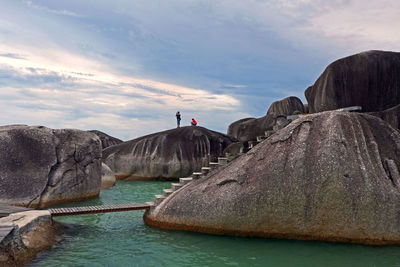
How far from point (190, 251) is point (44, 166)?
1154 cm

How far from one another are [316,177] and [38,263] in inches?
358

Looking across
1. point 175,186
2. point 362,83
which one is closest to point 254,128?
point 362,83

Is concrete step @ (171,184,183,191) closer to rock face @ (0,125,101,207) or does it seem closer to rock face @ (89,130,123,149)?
rock face @ (0,125,101,207)

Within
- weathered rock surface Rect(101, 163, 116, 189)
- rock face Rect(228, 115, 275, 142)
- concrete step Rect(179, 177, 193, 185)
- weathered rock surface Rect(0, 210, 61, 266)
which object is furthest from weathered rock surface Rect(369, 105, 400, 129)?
weathered rock surface Rect(101, 163, 116, 189)

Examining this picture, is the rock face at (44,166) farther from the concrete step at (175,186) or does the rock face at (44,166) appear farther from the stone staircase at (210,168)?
the concrete step at (175,186)

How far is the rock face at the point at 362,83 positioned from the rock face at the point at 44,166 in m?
14.8

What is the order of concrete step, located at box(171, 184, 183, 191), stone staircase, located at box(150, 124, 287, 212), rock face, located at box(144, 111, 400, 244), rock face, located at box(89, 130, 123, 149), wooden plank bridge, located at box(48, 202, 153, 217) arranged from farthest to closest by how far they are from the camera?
rock face, located at box(89, 130, 123, 149) < concrete step, located at box(171, 184, 183, 191) < stone staircase, located at box(150, 124, 287, 212) < wooden plank bridge, located at box(48, 202, 153, 217) < rock face, located at box(144, 111, 400, 244)

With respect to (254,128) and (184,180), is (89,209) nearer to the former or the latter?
(184,180)

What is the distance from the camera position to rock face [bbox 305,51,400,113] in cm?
1914

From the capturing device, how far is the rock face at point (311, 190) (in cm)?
1105

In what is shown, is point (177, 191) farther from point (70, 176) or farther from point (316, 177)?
point (70, 176)

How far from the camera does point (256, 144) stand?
47.0 feet

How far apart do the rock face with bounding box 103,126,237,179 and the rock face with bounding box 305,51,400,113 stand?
590 inches

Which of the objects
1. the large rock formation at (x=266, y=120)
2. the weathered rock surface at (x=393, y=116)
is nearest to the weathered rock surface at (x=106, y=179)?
the large rock formation at (x=266, y=120)
